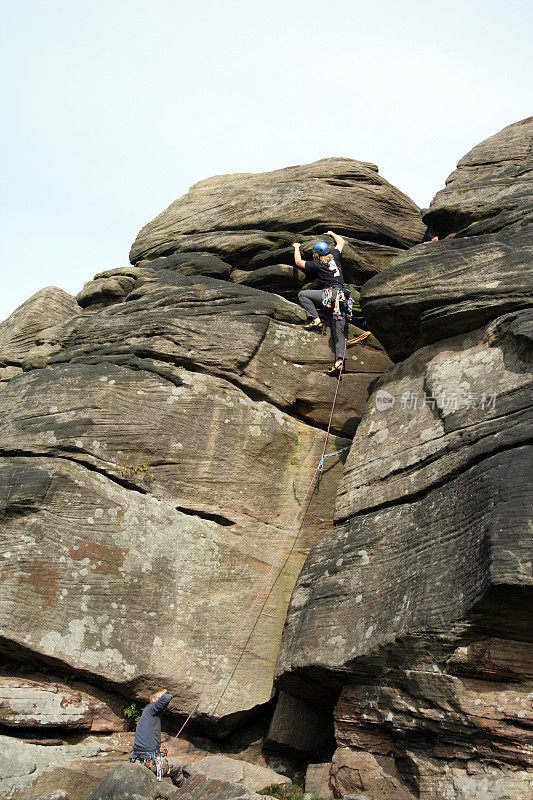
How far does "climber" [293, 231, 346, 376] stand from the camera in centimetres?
1741

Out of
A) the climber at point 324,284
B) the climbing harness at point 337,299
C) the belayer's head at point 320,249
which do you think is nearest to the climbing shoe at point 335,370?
the climber at point 324,284

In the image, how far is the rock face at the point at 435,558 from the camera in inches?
390

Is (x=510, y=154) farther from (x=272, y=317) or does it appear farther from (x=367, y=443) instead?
(x=367, y=443)

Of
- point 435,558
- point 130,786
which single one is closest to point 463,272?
point 435,558

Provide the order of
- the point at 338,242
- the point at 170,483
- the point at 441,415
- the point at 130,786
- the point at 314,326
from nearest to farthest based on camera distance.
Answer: the point at 130,786, the point at 441,415, the point at 170,483, the point at 314,326, the point at 338,242

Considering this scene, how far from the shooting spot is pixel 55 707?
484 inches

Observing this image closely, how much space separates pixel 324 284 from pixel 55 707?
11526mm

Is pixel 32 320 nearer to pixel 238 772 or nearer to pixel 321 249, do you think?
pixel 321 249

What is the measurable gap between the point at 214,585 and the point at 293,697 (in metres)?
2.59

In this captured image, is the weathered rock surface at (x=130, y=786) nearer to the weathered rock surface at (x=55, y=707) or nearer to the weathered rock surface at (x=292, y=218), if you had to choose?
the weathered rock surface at (x=55, y=707)

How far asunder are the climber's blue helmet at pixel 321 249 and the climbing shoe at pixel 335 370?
3.16 m

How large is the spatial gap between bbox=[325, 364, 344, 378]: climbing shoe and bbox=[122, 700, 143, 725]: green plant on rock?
844 cm

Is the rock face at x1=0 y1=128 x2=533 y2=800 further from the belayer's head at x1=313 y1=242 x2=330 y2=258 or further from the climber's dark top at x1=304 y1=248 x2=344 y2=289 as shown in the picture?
the belayer's head at x1=313 y1=242 x2=330 y2=258

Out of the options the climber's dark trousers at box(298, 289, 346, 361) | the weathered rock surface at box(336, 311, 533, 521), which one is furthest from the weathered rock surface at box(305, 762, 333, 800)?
the climber's dark trousers at box(298, 289, 346, 361)
